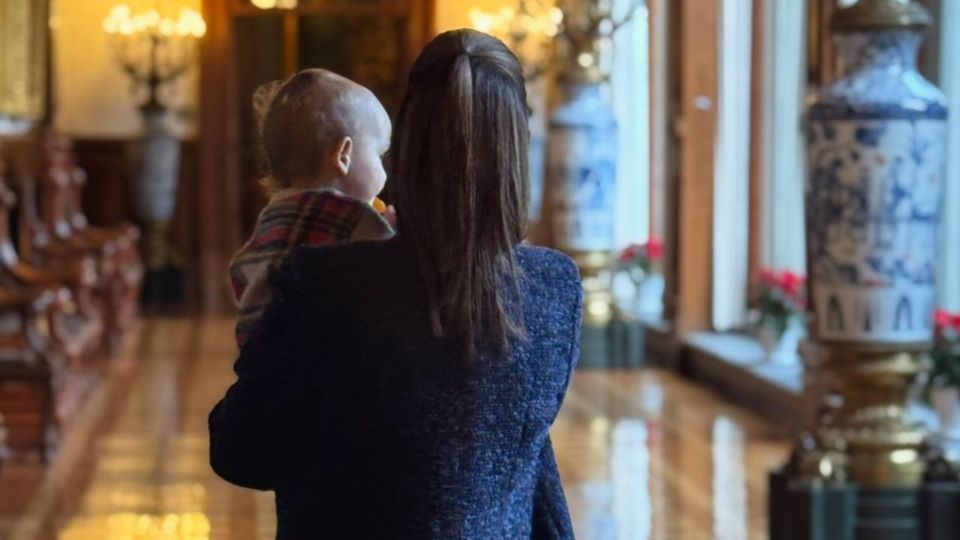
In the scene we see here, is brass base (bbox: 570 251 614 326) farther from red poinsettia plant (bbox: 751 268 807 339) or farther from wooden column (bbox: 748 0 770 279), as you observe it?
red poinsettia plant (bbox: 751 268 807 339)

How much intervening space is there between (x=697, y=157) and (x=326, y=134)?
388 inches

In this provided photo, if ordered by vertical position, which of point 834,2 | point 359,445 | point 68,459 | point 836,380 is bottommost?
point 68,459

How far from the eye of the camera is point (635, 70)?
1572 cm

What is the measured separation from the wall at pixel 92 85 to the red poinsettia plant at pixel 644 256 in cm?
561

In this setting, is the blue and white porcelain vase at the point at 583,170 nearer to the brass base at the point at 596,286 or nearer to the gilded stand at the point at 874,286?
the brass base at the point at 596,286

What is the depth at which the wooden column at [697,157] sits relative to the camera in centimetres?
1200

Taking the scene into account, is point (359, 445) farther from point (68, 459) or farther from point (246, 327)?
point (68, 459)

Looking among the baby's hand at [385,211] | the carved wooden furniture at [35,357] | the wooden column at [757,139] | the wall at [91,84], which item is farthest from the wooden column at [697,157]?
the baby's hand at [385,211]

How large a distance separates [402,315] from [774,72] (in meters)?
9.10

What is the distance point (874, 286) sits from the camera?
18.7 feet

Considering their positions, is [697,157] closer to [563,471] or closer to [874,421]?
[563,471]

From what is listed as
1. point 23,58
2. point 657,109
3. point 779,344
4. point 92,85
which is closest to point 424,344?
point 779,344

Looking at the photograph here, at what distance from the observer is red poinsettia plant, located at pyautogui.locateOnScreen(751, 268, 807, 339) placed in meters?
9.88

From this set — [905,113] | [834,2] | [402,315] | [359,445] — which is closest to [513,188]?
[402,315]
